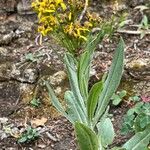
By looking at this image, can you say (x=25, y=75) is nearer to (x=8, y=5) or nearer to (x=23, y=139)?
(x=23, y=139)

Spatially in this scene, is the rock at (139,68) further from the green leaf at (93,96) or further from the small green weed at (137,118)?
the green leaf at (93,96)

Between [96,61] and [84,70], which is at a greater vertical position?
[84,70]

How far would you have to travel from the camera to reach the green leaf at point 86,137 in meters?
1.66

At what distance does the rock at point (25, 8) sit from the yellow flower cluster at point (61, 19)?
113 centimetres

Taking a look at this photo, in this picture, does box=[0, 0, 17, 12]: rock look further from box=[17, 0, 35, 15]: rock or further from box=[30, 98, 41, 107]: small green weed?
box=[30, 98, 41, 107]: small green weed

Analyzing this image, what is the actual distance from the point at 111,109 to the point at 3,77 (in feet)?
2.47

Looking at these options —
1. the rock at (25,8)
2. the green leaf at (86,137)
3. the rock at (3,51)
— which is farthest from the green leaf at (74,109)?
the rock at (25,8)

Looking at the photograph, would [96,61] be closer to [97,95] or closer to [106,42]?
A: [106,42]

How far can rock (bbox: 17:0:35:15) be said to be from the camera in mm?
3658

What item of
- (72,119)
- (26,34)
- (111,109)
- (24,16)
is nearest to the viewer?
(72,119)

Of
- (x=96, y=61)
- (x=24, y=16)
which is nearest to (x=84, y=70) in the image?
(x=96, y=61)

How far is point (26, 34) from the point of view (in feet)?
11.3

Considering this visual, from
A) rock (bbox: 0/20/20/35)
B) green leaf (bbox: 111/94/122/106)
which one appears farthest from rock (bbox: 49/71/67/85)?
rock (bbox: 0/20/20/35)

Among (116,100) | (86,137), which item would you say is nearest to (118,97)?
(116,100)
